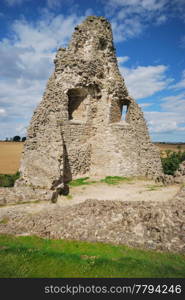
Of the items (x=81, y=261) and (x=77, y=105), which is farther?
(x=77, y=105)

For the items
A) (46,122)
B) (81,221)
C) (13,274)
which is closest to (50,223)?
(81,221)

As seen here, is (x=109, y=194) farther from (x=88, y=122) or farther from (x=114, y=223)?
(x=88, y=122)

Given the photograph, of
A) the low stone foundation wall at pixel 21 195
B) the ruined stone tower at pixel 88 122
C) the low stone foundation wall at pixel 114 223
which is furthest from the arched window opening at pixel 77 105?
the low stone foundation wall at pixel 114 223

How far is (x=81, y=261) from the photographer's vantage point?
6.28 metres

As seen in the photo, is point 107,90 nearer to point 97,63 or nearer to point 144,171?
point 97,63

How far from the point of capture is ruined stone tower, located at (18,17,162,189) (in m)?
14.1

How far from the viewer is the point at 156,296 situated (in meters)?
4.91

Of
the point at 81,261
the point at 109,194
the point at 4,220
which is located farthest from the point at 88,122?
the point at 81,261

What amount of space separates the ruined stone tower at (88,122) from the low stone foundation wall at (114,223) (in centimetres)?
477

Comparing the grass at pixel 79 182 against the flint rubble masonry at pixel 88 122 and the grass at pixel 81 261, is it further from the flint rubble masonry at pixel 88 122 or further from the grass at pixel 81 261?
the grass at pixel 81 261

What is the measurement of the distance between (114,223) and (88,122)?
8.96 m

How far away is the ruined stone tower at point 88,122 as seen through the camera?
46.1 ft

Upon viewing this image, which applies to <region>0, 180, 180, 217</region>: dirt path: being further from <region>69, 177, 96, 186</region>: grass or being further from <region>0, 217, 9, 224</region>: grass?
<region>69, 177, 96, 186</region>: grass

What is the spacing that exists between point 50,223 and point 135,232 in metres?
2.80
